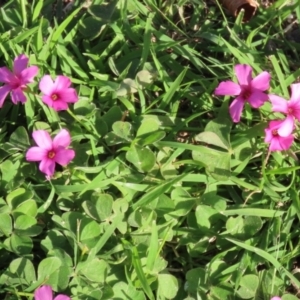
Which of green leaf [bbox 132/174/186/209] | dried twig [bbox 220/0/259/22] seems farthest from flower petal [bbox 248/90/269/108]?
dried twig [bbox 220/0/259/22]

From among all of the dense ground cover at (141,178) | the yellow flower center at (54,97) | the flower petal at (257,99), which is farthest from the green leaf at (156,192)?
the yellow flower center at (54,97)

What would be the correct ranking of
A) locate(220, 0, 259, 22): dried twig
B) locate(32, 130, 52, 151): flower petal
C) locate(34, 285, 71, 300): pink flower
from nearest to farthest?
1. locate(34, 285, 71, 300): pink flower
2. locate(32, 130, 52, 151): flower petal
3. locate(220, 0, 259, 22): dried twig

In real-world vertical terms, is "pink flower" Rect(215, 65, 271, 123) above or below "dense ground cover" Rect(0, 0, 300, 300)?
above

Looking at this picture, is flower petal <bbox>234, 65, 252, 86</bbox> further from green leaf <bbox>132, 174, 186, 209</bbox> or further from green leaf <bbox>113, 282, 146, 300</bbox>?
green leaf <bbox>113, 282, 146, 300</bbox>

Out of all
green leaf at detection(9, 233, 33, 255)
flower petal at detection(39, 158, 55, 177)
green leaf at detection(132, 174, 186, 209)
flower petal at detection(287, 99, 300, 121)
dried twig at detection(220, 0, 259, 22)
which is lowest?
green leaf at detection(9, 233, 33, 255)

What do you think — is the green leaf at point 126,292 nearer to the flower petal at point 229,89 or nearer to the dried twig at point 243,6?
the flower petal at point 229,89

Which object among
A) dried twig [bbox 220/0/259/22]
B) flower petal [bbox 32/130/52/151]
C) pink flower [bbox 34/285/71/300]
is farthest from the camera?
dried twig [bbox 220/0/259/22]

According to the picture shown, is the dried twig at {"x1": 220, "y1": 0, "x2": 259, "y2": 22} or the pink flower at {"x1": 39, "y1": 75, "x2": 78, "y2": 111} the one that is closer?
the pink flower at {"x1": 39, "y1": 75, "x2": 78, "y2": 111}

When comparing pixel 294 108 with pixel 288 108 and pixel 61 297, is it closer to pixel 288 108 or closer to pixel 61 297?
pixel 288 108

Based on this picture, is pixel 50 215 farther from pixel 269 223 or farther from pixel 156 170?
pixel 269 223
